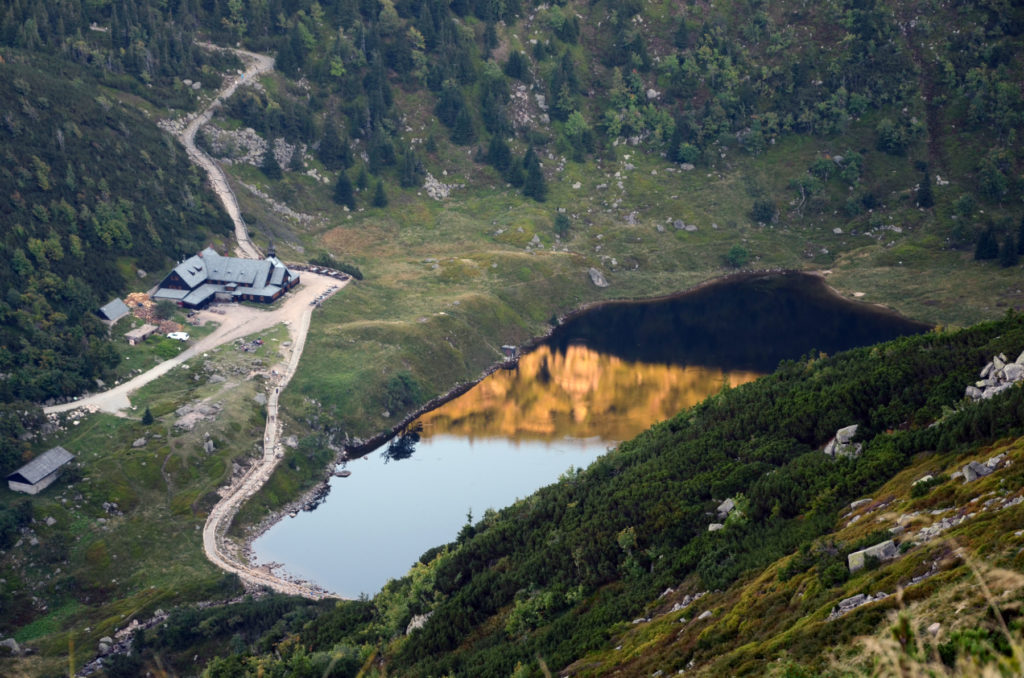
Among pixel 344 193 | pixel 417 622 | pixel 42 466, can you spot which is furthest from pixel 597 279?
pixel 417 622

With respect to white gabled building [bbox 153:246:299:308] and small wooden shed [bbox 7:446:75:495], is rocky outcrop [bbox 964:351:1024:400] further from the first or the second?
white gabled building [bbox 153:246:299:308]

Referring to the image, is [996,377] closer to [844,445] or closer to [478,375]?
[844,445]

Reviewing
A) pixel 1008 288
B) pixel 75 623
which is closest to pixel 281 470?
pixel 75 623

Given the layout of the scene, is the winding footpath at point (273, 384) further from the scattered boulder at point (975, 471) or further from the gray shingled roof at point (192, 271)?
the scattered boulder at point (975, 471)

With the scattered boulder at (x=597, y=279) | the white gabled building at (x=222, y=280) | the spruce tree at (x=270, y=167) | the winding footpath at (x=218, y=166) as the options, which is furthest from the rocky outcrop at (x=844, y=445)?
the spruce tree at (x=270, y=167)

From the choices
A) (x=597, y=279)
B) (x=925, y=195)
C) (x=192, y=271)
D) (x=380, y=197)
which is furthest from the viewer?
(x=380, y=197)

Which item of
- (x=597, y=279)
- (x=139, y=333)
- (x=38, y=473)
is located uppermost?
(x=139, y=333)

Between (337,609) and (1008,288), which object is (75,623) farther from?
(1008,288)
